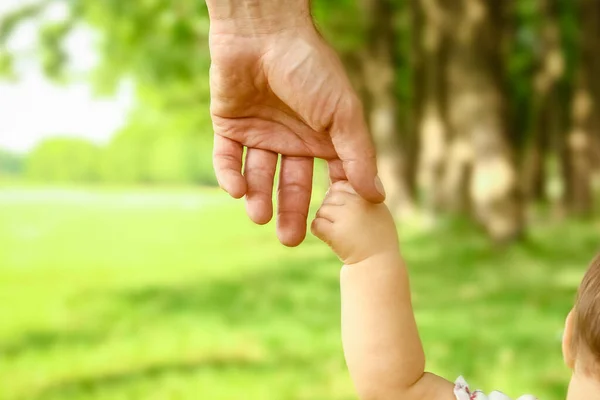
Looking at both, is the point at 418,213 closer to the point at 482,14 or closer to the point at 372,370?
the point at 482,14

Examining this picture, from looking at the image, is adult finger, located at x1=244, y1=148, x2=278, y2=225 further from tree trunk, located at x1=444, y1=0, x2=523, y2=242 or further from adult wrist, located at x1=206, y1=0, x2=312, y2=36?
tree trunk, located at x1=444, y1=0, x2=523, y2=242

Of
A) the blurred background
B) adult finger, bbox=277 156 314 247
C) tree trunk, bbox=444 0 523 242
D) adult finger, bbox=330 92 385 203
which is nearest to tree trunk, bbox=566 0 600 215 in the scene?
the blurred background

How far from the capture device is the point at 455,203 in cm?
1403

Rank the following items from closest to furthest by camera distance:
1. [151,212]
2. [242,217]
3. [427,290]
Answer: [427,290]
[242,217]
[151,212]

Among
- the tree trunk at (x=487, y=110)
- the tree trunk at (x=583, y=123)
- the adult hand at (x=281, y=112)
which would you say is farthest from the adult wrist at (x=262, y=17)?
the tree trunk at (x=583, y=123)

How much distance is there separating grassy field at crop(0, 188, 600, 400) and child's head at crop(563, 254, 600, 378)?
11.2 feet

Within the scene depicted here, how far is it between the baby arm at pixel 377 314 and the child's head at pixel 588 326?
313 millimetres

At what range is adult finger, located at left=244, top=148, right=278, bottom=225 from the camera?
2.32m

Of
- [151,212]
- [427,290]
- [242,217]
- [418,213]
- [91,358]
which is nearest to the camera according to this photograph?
[91,358]

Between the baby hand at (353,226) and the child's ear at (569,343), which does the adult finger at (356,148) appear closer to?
the baby hand at (353,226)

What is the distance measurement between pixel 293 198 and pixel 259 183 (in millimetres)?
102

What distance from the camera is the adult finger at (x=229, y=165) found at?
7.49 ft

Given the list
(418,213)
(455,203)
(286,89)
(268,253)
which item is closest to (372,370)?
(286,89)

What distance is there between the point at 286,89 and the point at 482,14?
938 centimetres
